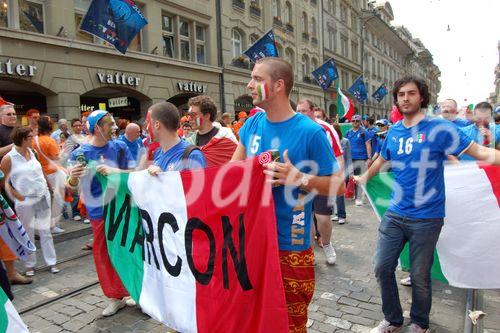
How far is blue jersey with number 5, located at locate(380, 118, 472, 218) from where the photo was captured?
311cm

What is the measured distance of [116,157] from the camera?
435 cm

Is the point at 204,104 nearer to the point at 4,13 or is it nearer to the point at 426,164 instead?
the point at 426,164

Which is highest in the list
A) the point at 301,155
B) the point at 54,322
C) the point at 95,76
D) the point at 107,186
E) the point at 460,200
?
Result: the point at 95,76

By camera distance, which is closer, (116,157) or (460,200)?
(460,200)

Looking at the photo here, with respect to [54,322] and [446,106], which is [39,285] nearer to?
[54,322]

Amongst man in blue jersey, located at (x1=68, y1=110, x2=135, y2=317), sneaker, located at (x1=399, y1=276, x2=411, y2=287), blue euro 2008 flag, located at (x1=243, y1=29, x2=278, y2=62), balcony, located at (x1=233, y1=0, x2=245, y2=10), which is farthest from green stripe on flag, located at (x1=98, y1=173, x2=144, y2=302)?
balcony, located at (x1=233, y1=0, x2=245, y2=10)

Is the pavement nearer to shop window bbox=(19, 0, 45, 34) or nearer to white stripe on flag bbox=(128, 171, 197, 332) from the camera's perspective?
white stripe on flag bbox=(128, 171, 197, 332)

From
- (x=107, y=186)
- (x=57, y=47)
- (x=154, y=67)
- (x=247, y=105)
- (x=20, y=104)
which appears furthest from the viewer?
(x=247, y=105)

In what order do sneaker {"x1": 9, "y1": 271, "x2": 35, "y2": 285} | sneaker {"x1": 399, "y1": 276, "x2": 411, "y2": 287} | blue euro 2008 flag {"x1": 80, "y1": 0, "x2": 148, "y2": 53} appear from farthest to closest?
blue euro 2008 flag {"x1": 80, "y1": 0, "x2": 148, "y2": 53} → sneaker {"x1": 9, "y1": 271, "x2": 35, "y2": 285} → sneaker {"x1": 399, "y1": 276, "x2": 411, "y2": 287}

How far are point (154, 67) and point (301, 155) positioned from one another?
15.2 meters

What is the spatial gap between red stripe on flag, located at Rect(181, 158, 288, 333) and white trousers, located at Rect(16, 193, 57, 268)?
139 inches

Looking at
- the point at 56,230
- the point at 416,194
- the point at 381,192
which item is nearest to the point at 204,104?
the point at 381,192

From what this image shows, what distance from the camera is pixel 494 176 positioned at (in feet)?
12.8

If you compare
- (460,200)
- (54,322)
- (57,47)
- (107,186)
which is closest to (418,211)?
(460,200)
